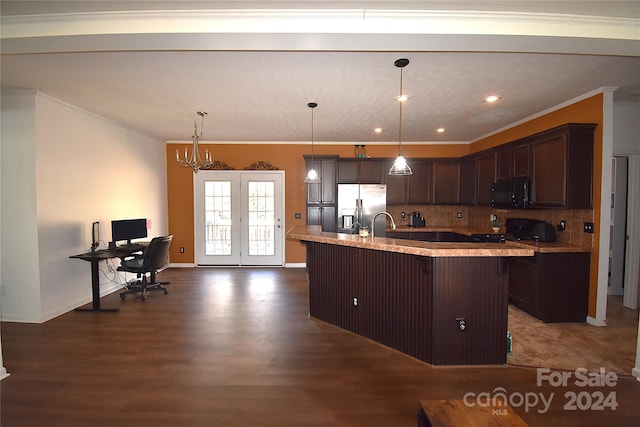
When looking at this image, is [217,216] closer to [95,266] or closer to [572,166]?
[95,266]

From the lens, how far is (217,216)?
6.45 m

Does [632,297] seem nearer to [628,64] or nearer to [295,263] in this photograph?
[628,64]

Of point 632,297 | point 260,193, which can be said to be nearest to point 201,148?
point 260,193

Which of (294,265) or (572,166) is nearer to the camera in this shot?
(572,166)

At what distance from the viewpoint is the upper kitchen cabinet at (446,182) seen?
6.13 m

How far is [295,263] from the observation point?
257 inches

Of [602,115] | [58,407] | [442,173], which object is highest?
[602,115]

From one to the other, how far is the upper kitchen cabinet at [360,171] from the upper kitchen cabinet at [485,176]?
1.79 metres

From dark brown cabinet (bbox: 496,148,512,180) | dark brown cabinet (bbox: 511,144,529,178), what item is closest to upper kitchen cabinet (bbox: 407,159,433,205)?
dark brown cabinet (bbox: 496,148,512,180)

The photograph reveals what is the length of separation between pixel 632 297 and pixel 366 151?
478 centimetres

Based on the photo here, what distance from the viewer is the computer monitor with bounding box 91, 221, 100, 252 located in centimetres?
418

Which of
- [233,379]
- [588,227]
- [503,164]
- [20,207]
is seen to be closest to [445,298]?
[233,379]

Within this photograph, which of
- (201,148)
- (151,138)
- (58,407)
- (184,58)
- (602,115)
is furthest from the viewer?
(201,148)

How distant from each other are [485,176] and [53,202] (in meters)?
6.55
